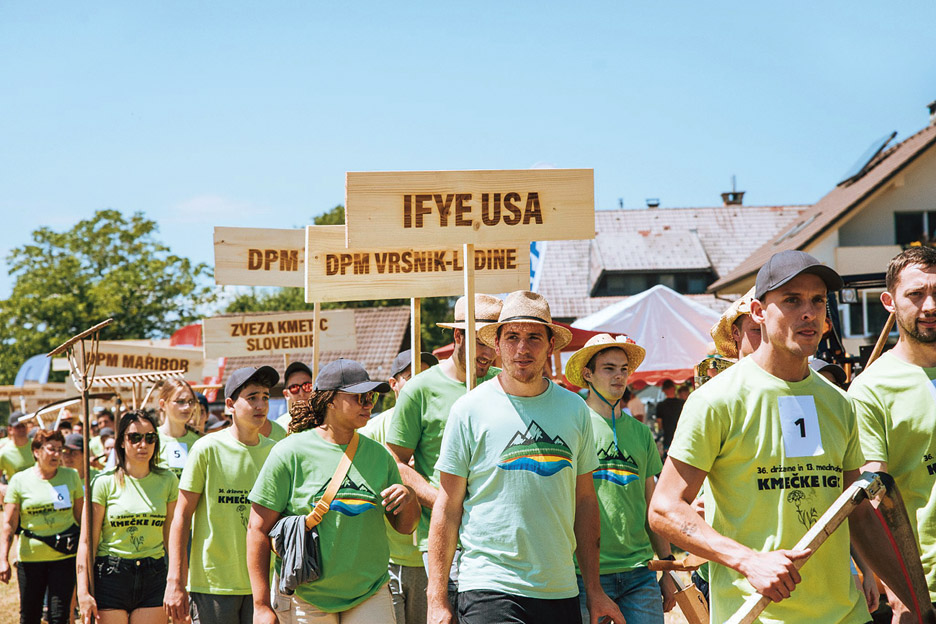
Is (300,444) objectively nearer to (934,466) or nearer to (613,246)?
(934,466)

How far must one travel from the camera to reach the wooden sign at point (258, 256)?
33.7 ft

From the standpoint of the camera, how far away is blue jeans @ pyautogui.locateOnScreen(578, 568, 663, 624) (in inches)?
217

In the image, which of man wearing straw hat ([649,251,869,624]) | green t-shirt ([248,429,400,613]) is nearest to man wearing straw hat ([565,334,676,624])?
green t-shirt ([248,429,400,613])

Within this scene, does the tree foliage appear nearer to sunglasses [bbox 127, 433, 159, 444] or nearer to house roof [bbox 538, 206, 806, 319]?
house roof [bbox 538, 206, 806, 319]

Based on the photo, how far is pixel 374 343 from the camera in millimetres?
40250

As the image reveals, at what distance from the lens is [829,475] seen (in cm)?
363

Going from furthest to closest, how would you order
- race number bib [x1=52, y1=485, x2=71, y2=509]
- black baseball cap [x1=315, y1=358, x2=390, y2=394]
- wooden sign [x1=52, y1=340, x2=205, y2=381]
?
wooden sign [x1=52, y1=340, x2=205, y2=381] < race number bib [x1=52, y1=485, x2=71, y2=509] < black baseball cap [x1=315, y1=358, x2=390, y2=394]

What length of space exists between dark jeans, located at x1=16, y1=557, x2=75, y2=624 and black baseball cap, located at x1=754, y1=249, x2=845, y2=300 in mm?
7479

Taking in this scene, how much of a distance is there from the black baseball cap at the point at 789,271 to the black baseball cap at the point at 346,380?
218cm

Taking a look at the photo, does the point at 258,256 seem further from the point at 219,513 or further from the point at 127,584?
the point at 219,513

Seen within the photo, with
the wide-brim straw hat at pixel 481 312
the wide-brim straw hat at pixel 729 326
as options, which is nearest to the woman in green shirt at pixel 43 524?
the wide-brim straw hat at pixel 481 312

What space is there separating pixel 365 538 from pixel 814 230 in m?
28.4

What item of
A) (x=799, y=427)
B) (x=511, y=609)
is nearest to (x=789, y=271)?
(x=799, y=427)

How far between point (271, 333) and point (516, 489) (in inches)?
296
